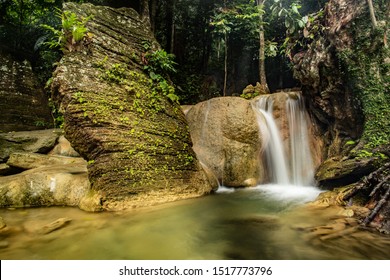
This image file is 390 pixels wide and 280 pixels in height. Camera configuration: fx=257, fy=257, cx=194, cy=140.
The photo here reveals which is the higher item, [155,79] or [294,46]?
[294,46]

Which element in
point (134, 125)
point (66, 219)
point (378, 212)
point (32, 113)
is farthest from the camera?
point (32, 113)

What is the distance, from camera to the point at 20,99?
11336 millimetres

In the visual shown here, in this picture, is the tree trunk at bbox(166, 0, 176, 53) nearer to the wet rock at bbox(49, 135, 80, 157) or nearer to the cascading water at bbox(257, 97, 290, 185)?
the wet rock at bbox(49, 135, 80, 157)

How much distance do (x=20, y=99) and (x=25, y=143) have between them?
158 inches

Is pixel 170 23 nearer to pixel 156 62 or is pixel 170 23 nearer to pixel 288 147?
pixel 156 62

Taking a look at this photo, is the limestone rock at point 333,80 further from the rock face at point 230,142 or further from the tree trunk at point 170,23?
the tree trunk at point 170,23

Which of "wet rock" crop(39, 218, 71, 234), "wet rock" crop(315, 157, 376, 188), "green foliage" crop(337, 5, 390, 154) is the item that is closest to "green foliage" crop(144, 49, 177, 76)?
"wet rock" crop(39, 218, 71, 234)

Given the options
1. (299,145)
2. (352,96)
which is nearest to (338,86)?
(352,96)

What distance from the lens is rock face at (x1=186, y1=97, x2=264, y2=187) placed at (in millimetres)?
7160

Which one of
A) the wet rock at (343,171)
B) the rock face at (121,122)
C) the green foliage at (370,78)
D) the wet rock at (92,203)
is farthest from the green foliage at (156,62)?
the wet rock at (343,171)

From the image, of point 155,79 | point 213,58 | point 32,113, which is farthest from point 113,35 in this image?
point 213,58
